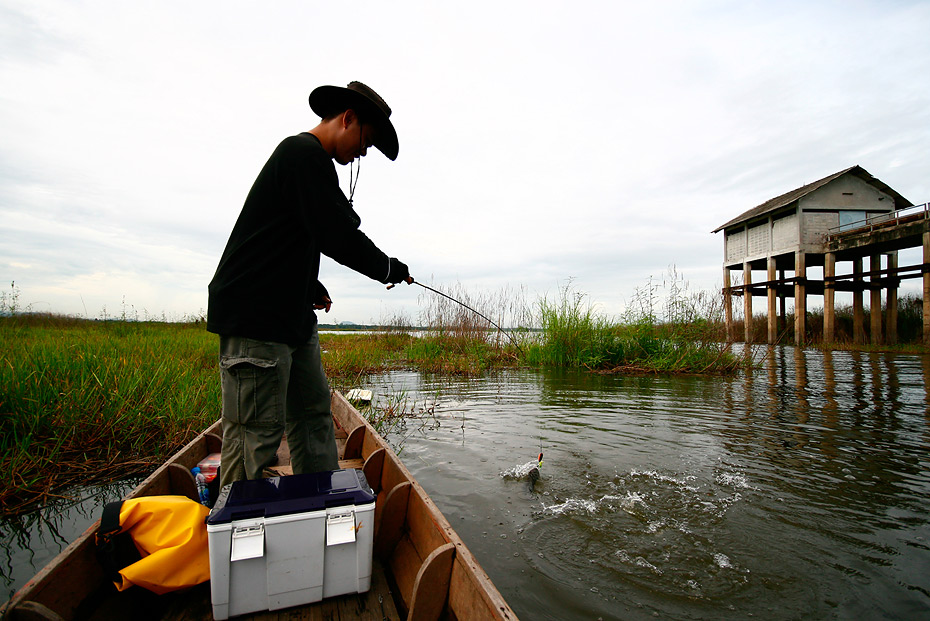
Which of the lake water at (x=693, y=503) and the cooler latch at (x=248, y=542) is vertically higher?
the cooler latch at (x=248, y=542)

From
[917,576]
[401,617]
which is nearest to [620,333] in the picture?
[917,576]

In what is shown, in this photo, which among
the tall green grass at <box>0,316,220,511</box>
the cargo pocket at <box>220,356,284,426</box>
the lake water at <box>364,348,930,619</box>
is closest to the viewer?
the cargo pocket at <box>220,356,284,426</box>

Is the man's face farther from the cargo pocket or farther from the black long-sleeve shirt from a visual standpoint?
the cargo pocket

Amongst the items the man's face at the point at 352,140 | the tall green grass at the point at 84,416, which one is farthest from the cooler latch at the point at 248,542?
the tall green grass at the point at 84,416

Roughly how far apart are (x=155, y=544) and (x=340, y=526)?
71cm

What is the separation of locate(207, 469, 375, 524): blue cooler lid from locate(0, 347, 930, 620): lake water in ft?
3.07

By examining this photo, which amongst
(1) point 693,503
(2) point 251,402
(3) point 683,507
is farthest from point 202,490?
(1) point 693,503

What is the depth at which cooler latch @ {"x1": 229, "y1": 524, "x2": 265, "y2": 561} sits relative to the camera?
157cm

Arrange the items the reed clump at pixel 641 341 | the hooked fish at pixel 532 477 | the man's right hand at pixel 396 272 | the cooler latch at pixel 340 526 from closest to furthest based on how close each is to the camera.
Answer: the cooler latch at pixel 340 526
the man's right hand at pixel 396 272
the hooked fish at pixel 532 477
the reed clump at pixel 641 341

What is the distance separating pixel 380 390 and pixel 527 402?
2.56 meters

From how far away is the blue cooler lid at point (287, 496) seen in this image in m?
1.63

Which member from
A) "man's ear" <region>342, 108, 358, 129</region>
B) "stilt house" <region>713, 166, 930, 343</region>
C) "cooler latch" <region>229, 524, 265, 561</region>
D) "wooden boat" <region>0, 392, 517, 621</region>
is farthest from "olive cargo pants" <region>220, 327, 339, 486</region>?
"stilt house" <region>713, 166, 930, 343</region>

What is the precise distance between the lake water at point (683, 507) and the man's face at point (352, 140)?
2.24 m

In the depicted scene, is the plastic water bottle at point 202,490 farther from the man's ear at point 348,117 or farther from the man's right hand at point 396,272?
the man's ear at point 348,117
